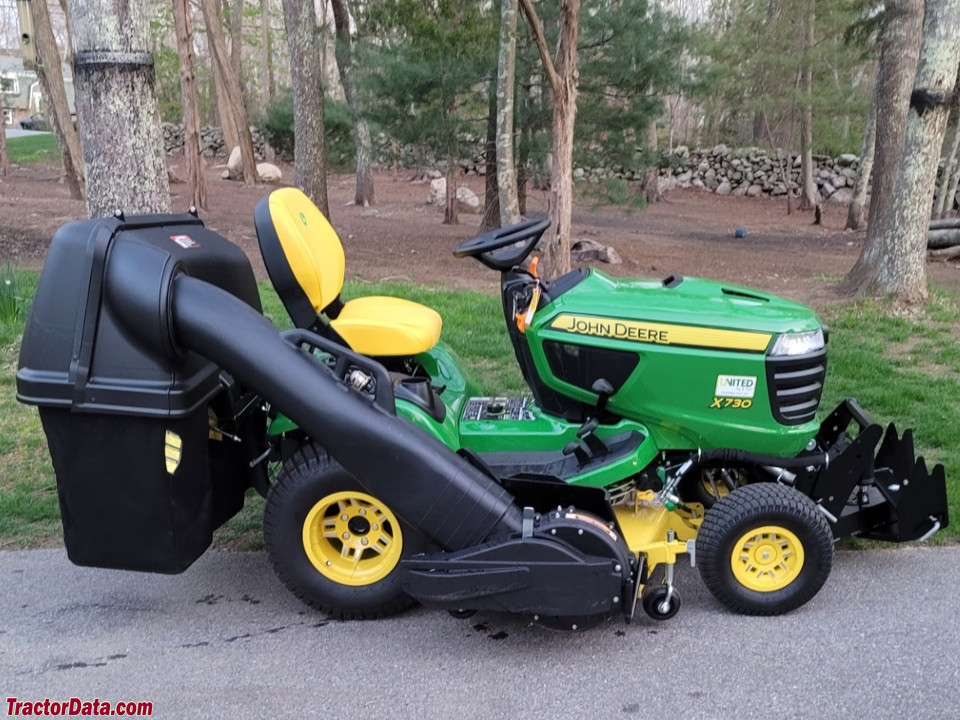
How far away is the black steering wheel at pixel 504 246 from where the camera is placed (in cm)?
361

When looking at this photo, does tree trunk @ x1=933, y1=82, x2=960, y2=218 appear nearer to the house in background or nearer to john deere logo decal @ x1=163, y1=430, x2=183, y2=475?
john deere logo decal @ x1=163, y1=430, x2=183, y2=475

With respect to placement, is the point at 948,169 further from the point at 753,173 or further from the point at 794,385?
the point at 794,385

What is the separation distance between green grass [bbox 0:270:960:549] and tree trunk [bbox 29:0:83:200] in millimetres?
9020

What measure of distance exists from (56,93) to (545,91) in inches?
399

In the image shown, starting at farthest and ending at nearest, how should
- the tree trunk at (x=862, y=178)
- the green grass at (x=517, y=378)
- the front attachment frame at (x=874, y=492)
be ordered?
the tree trunk at (x=862, y=178)
the green grass at (x=517, y=378)
the front attachment frame at (x=874, y=492)

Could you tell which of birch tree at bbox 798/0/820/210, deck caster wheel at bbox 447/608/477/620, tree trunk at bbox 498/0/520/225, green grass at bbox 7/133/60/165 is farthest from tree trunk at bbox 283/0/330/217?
green grass at bbox 7/133/60/165

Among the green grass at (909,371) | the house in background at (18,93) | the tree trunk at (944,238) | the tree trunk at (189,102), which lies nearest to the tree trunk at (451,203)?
the tree trunk at (189,102)

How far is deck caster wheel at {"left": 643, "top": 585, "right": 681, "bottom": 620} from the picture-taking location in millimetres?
3141

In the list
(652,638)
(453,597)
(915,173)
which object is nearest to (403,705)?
(453,597)

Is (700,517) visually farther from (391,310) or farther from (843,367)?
(843,367)

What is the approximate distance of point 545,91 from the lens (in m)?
12.0

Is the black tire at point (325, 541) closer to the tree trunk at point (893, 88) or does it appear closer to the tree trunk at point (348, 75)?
the tree trunk at point (893, 88)

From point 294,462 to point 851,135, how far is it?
23.1m

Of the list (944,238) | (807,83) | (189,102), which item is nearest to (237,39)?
(189,102)
